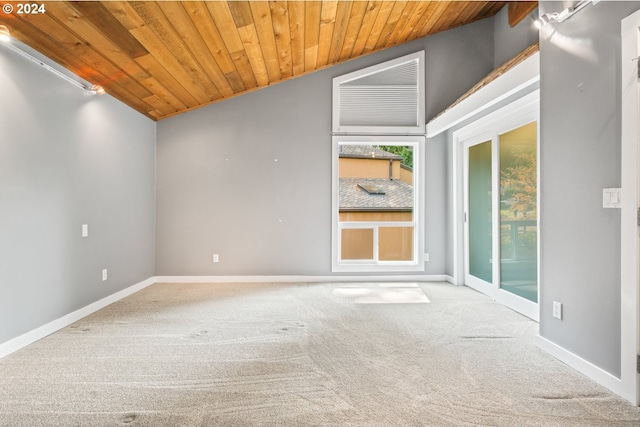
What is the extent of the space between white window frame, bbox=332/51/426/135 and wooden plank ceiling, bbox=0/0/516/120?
0.81 ft

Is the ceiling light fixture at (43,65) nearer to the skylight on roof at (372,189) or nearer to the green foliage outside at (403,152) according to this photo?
the skylight on roof at (372,189)

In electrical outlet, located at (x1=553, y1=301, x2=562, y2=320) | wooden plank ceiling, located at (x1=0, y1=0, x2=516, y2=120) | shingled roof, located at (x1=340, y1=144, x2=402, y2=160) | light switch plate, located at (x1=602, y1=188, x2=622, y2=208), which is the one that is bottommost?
electrical outlet, located at (x1=553, y1=301, x2=562, y2=320)

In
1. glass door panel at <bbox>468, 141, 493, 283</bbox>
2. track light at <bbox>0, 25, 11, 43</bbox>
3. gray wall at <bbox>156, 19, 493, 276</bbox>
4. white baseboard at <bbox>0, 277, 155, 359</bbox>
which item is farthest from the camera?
gray wall at <bbox>156, 19, 493, 276</bbox>

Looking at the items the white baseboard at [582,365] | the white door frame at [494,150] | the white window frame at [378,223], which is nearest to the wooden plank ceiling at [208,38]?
the white window frame at [378,223]

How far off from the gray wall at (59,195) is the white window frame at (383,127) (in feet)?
8.68

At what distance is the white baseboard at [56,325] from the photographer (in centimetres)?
255

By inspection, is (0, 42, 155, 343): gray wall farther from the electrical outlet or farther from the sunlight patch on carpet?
the electrical outlet

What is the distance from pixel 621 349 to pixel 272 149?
4.28m

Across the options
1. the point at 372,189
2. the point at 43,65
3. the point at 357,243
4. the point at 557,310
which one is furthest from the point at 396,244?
the point at 43,65

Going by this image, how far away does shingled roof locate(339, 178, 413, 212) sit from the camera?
528 cm

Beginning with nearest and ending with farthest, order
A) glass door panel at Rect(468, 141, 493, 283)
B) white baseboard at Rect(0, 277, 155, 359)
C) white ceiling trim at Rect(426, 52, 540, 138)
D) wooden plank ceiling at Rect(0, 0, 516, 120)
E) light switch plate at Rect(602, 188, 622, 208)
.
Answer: light switch plate at Rect(602, 188, 622, 208), white baseboard at Rect(0, 277, 155, 359), wooden plank ceiling at Rect(0, 0, 516, 120), white ceiling trim at Rect(426, 52, 540, 138), glass door panel at Rect(468, 141, 493, 283)

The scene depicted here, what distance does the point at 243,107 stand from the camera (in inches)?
202

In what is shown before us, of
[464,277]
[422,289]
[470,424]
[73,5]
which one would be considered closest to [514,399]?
[470,424]

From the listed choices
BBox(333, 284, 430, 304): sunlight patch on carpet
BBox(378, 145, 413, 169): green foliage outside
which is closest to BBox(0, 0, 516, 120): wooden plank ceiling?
BBox(378, 145, 413, 169): green foliage outside
